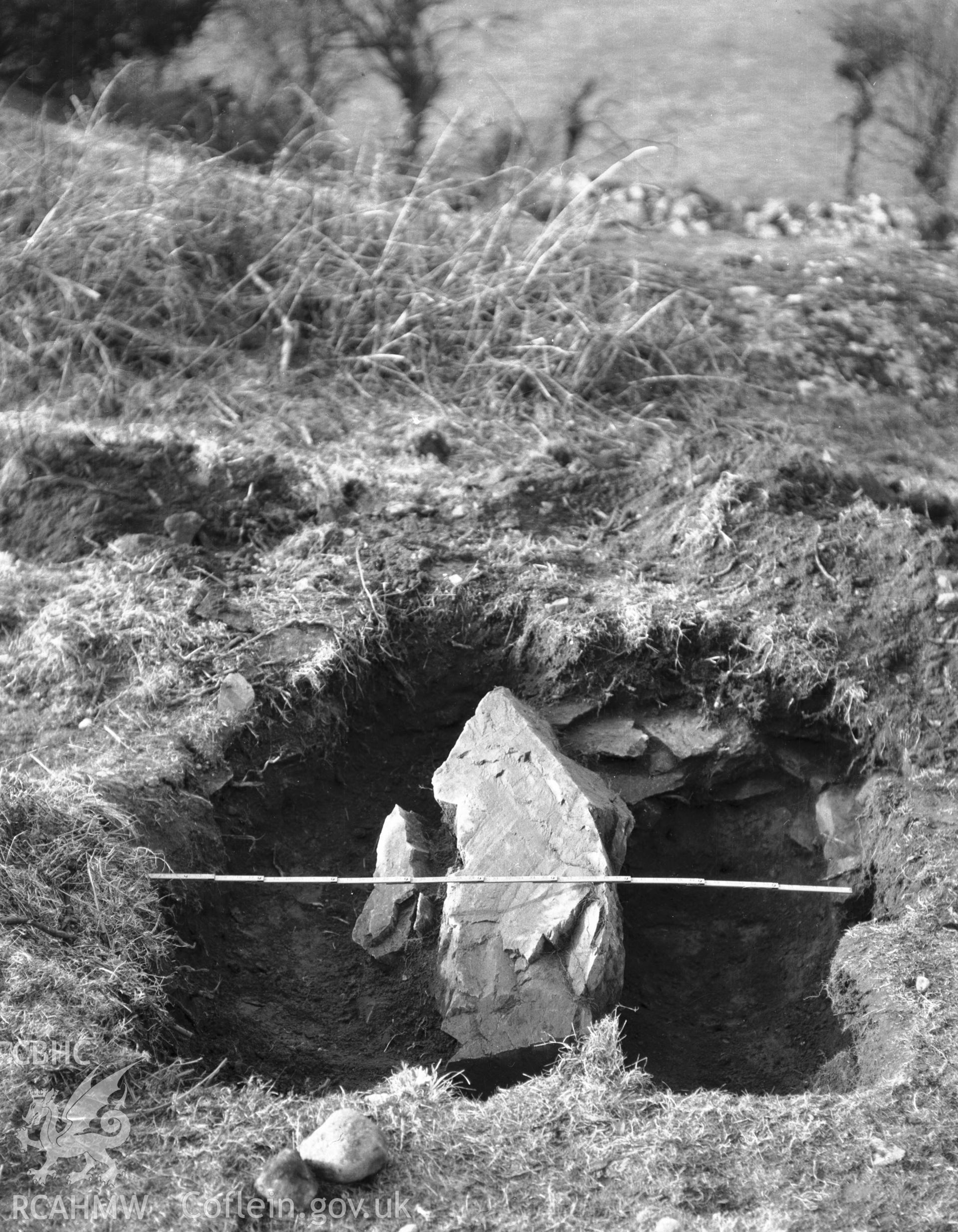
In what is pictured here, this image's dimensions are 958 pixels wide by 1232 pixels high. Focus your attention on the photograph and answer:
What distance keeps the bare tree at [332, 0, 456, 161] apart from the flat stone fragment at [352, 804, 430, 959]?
15.9 ft

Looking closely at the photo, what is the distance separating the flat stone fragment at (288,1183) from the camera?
2107 mm

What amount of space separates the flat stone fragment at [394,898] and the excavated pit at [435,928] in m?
0.05

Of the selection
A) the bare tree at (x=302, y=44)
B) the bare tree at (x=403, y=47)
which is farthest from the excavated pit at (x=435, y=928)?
the bare tree at (x=302, y=44)

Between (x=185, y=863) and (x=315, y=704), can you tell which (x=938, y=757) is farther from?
(x=185, y=863)

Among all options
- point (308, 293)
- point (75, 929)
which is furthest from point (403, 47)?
point (75, 929)

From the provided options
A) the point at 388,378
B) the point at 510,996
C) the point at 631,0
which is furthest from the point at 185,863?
the point at 631,0

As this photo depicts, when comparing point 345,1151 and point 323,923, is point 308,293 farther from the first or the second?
point 345,1151

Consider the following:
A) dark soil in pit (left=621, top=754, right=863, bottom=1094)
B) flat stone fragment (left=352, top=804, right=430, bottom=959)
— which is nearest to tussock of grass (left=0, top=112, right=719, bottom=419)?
dark soil in pit (left=621, top=754, right=863, bottom=1094)

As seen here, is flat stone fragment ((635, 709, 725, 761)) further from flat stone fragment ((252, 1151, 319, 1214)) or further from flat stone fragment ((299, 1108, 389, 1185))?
flat stone fragment ((252, 1151, 319, 1214))

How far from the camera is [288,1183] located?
2.12m

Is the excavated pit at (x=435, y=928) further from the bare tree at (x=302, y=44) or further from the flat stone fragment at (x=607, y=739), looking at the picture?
the bare tree at (x=302, y=44)

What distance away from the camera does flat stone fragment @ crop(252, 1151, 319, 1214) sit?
6.91 ft

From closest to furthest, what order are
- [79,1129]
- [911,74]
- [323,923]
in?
[79,1129] < [323,923] < [911,74]

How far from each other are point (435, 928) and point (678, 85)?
610cm
